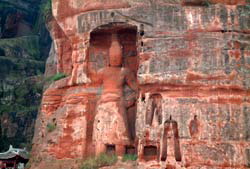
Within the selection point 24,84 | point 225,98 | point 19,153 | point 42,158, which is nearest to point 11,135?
point 24,84

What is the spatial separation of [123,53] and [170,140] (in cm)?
561

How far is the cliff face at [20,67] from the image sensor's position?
131 feet

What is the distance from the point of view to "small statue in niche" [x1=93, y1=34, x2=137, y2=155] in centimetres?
2467

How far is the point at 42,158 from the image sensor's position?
85.5 feet

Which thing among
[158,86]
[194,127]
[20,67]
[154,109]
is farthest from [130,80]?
[20,67]

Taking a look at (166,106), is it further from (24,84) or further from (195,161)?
(24,84)

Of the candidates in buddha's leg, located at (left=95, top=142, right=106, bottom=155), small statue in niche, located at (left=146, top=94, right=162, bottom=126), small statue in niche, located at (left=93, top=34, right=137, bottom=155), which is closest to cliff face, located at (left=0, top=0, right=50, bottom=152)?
small statue in niche, located at (left=93, top=34, right=137, bottom=155)

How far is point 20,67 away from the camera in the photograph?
4491 cm

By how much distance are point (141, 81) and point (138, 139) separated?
2.37 m

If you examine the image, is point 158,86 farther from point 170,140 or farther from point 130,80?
point 130,80

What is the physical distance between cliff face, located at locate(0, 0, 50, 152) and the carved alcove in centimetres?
1270

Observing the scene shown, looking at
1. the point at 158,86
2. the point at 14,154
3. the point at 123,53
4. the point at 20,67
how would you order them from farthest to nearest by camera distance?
the point at 20,67, the point at 14,154, the point at 123,53, the point at 158,86

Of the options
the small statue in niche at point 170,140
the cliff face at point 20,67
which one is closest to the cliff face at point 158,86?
the small statue in niche at point 170,140

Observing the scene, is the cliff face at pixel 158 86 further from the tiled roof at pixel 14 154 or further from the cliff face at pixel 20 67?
the cliff face at pixel 20 67
